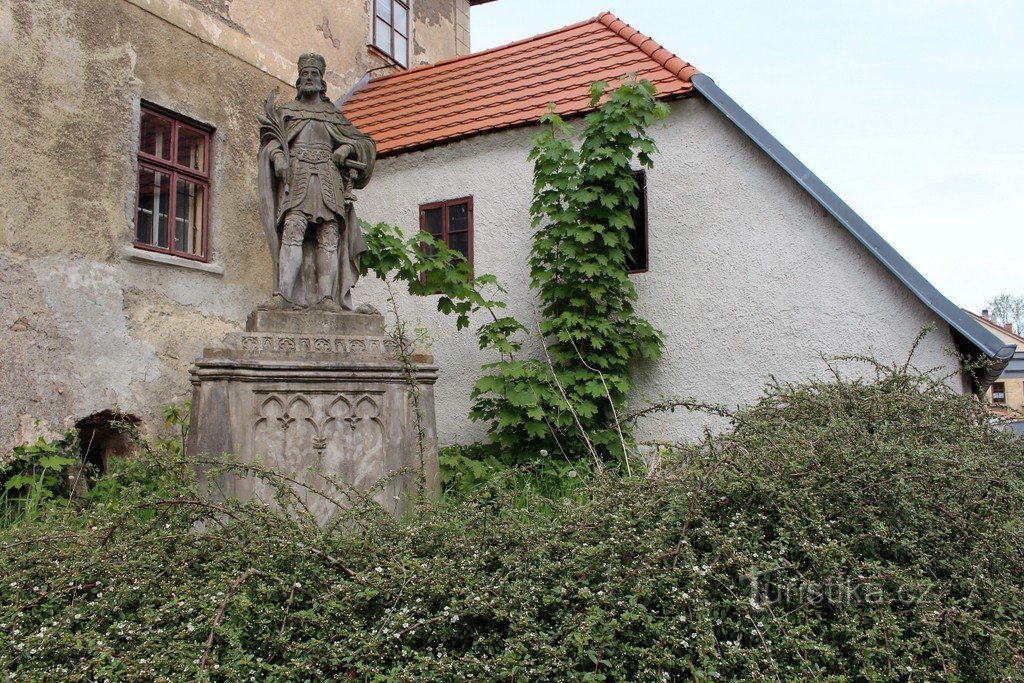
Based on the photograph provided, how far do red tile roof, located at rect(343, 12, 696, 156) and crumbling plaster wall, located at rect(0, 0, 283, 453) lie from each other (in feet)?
6.04

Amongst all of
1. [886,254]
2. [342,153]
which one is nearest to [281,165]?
[342,153]

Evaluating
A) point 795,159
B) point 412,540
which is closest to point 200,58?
A: point 795,159

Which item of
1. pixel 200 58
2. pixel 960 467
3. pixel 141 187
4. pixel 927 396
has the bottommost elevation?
pixel 960 467

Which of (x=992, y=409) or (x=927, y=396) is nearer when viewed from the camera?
(x=927, y=396)

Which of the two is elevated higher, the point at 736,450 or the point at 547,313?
the point at 547,313

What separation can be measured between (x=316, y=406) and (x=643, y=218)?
408 centimetres

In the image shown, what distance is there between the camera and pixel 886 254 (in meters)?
6.08

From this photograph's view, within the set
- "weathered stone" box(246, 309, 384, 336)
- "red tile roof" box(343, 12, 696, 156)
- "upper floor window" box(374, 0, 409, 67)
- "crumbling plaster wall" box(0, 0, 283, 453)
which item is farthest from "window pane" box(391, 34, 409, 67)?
"weathered stone" box(246, 309, 384, 336)

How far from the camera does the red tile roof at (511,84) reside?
7.59m

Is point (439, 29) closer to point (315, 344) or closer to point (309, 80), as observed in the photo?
point (309, 80)

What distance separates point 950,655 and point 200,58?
7.80 metres

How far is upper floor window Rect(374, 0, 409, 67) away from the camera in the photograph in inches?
408

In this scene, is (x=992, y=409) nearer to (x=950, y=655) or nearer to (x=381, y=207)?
(x=950, y=655)

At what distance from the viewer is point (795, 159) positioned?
6.41m
